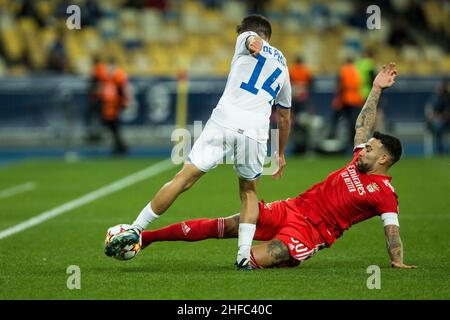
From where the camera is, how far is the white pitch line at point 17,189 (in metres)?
16.8

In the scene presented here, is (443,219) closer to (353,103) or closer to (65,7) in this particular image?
(353,103)

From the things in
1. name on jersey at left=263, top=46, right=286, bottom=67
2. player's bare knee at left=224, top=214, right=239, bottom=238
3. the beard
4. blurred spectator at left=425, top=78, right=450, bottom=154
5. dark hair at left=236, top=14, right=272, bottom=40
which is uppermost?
dark hair at left=236, top=14, right=272, bottom=40

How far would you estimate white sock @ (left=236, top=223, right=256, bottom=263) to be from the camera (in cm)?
897

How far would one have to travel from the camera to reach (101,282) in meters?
8.37

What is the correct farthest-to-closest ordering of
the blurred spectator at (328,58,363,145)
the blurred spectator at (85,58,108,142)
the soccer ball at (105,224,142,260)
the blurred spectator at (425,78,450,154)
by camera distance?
1. the blurred spectator at (85,58,108,142)
2. the blurred spectator at (425,78,450,154)
3. the blurred spectator at (328,58,363,145)
4. the soccer ball at (105,224,142,260)

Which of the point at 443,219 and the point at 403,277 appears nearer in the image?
the point at 403,277

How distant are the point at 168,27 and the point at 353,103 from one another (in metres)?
7.97

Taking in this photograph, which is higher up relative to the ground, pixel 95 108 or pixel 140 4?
pixel 140 4

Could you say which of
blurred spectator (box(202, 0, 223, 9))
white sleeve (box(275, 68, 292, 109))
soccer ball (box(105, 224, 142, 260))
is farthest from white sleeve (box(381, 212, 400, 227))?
blurred spectator (box(202, 0, 223, 9))

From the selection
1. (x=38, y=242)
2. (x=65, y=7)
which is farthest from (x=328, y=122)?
(x=38, y=242)

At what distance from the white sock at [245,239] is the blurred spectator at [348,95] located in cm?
1538

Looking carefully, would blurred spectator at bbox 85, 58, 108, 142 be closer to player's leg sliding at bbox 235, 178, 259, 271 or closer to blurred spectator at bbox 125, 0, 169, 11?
blurred spectator at bbox 125, 0, 169, 11

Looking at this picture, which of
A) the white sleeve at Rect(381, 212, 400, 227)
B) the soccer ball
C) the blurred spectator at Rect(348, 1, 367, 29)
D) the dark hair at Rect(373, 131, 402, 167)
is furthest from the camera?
the blurred spectator at Rect(348, 1, 367, 29)

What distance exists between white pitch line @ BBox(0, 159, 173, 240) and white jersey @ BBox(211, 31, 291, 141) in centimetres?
377
